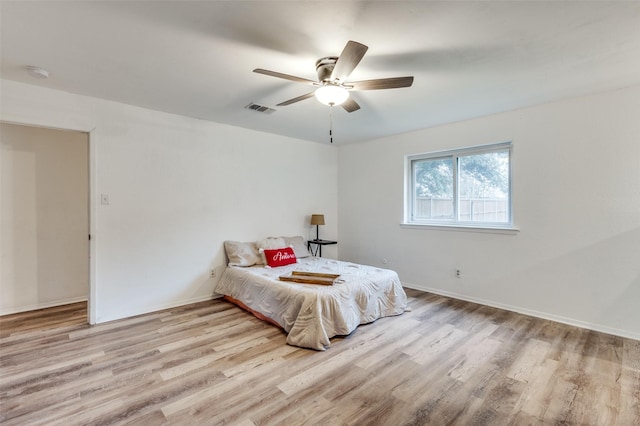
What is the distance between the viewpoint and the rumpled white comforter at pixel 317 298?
9.23 feet

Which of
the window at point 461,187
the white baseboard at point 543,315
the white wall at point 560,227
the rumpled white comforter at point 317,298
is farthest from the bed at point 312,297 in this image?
the window at point 461,187

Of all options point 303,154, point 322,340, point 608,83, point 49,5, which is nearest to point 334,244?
point 303,154

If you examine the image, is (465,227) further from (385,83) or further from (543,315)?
(385,83)

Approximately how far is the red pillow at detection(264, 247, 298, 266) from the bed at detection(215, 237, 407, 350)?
49mm

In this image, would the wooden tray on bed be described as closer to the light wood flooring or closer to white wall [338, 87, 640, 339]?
the light wood flooring

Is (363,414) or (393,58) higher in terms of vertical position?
(393,58)

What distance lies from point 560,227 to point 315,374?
10.3ft

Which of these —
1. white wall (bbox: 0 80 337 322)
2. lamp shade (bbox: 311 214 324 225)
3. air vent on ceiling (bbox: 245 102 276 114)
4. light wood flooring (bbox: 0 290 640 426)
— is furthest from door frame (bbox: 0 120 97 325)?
lamp shade (bbox: 311 214 324 225)

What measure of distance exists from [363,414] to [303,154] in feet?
13.7

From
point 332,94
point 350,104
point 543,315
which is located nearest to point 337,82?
point 332,94

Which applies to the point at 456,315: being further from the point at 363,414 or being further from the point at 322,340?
the point at 363,414

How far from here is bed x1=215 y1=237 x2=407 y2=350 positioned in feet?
9.25

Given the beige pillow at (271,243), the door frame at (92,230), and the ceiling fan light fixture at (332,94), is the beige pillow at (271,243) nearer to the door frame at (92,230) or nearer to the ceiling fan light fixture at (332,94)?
the door frame at (92,230)

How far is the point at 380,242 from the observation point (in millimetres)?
5113
